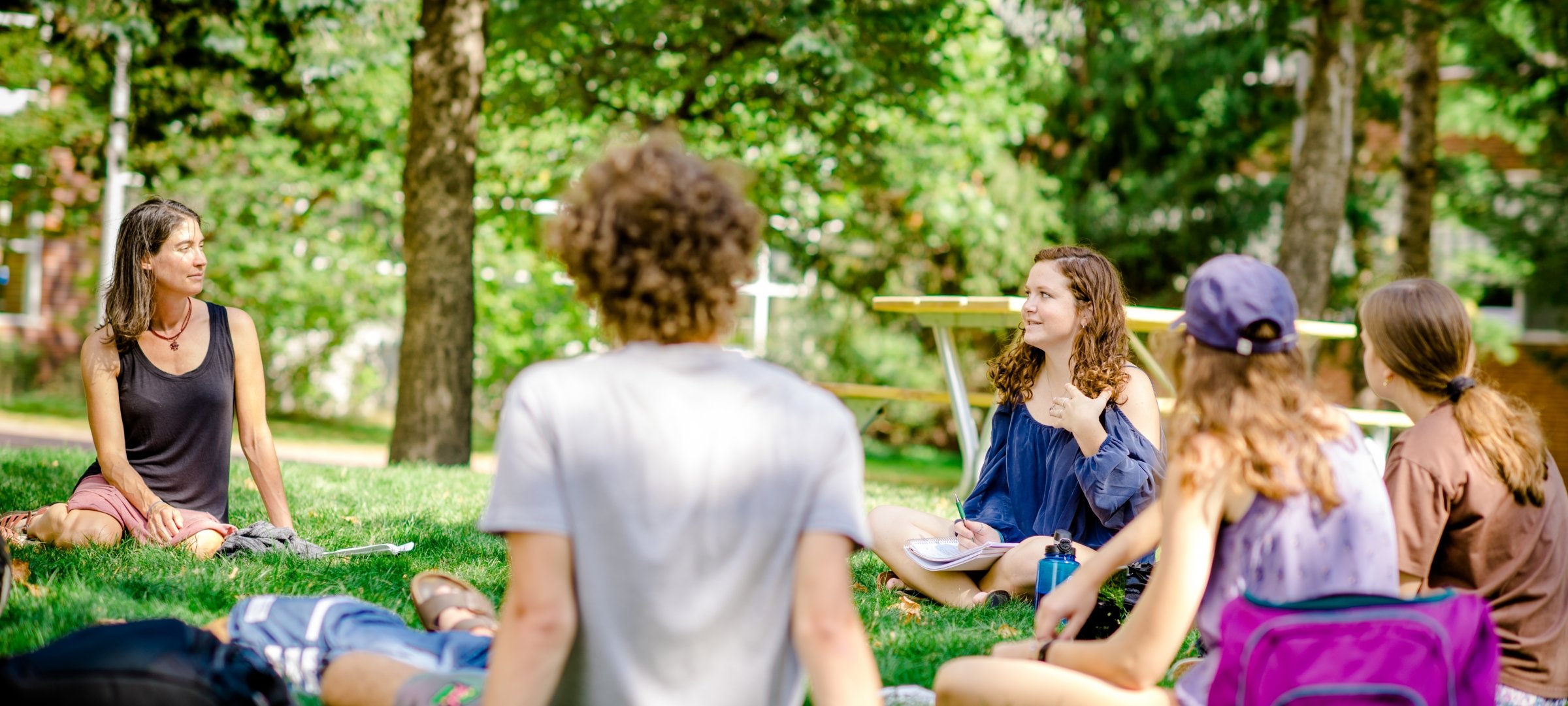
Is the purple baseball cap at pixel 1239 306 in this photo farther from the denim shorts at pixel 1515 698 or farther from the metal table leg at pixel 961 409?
the metal table leg at pixel 961 409

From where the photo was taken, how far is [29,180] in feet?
49.3

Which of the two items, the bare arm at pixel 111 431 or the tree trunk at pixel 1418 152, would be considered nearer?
the bare arm at pixel 111 431

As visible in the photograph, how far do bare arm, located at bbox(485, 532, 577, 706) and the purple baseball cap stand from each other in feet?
4.26

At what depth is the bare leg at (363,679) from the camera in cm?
260

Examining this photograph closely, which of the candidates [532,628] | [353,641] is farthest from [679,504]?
[353,641]

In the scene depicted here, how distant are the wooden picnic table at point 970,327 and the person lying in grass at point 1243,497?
14.5 feet

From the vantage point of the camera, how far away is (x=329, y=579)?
409cm

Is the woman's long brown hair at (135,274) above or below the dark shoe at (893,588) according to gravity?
above

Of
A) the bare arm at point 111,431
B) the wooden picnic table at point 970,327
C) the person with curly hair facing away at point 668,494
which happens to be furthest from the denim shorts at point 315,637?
the wooden picnic table at point 970,327

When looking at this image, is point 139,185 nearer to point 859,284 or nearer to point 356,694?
point 859,284

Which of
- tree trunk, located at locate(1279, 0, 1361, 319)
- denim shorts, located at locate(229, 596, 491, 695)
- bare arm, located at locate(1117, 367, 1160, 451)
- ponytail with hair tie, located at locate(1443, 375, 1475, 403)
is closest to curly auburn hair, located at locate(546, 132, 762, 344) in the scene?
denim shorts, located at locate(229, 596, 491, 695)

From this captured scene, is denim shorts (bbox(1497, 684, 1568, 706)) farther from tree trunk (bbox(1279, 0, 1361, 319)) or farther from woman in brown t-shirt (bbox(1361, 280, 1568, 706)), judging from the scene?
tree trunk (bbox(1279, 0, 1361, 319))

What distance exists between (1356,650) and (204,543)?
372 centimetres

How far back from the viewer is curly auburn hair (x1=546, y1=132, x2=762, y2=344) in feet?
6.60
